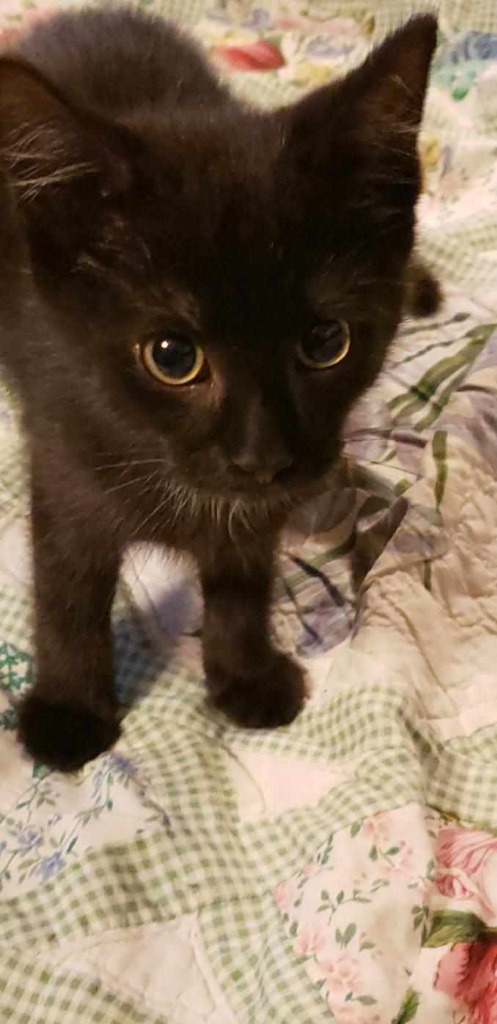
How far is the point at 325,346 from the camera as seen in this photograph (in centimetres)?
80

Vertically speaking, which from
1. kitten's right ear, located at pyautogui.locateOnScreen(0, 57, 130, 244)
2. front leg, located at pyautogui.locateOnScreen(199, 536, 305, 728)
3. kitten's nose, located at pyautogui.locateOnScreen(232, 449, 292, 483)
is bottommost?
front leg, located at pyautogui.locateOnScreen(199, 536, 305, 728)

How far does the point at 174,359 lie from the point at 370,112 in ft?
0.79

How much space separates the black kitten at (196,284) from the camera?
2.39ft

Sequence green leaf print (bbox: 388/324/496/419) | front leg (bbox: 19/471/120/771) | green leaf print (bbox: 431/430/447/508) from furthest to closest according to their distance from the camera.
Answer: green leaf print (bbox: 388/324/496/419), green leaf print (bbox: 431/430/447/508), front leg (bbox: 19/471/120/771)

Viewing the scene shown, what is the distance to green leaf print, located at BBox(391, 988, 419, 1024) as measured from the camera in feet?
2.60

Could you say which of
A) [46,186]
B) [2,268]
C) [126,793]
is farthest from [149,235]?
[126,793]

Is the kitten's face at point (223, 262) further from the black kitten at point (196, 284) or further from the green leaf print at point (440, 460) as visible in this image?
the green leaf print at point (440, 460)

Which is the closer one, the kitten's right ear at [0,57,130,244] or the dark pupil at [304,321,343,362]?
the kitten's right ear at [0,57,130,244]

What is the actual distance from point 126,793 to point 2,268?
1.72 ft

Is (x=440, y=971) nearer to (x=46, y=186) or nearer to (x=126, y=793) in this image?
(x=126, y=793)

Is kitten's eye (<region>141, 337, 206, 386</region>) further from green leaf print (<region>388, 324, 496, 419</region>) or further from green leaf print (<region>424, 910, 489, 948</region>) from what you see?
green leaf print (<region>388, 324, 496, 419</region>)

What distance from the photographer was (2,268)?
0.98 m

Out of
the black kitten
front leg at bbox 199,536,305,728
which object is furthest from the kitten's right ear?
front leg at bbox 199,536,305,728

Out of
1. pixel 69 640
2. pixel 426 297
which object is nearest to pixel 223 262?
pixel 69 640
